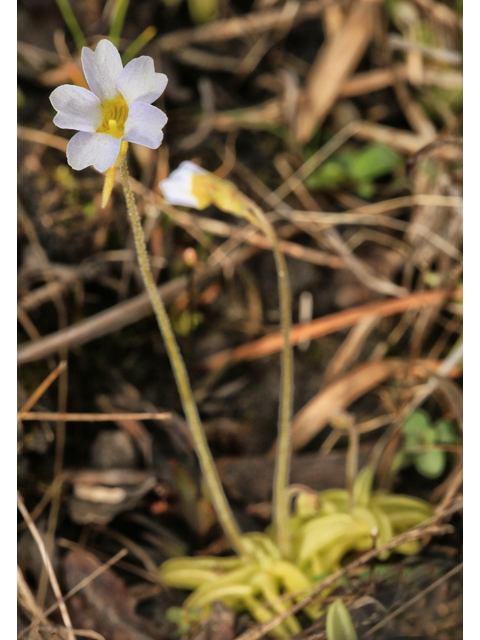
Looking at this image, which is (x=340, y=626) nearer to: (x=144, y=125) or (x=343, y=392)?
(x=343, y=392)

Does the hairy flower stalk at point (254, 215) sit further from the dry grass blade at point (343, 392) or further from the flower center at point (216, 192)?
the dry grass blade at point (343, 392)

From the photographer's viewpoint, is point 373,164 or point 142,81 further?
point 373,164

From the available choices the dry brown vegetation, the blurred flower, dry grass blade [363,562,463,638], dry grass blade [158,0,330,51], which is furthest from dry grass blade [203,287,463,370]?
dry grass blade [158,0,330,51]

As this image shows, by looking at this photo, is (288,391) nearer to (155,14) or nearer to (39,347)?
(39,347)

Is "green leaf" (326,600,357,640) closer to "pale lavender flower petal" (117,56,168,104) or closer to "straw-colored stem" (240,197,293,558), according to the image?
"straw-colored stem" (240,197,293,558)

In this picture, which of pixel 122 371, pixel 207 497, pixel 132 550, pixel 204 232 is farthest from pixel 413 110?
pixel 132 550

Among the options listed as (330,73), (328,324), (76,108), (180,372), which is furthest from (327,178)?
(76,108)
